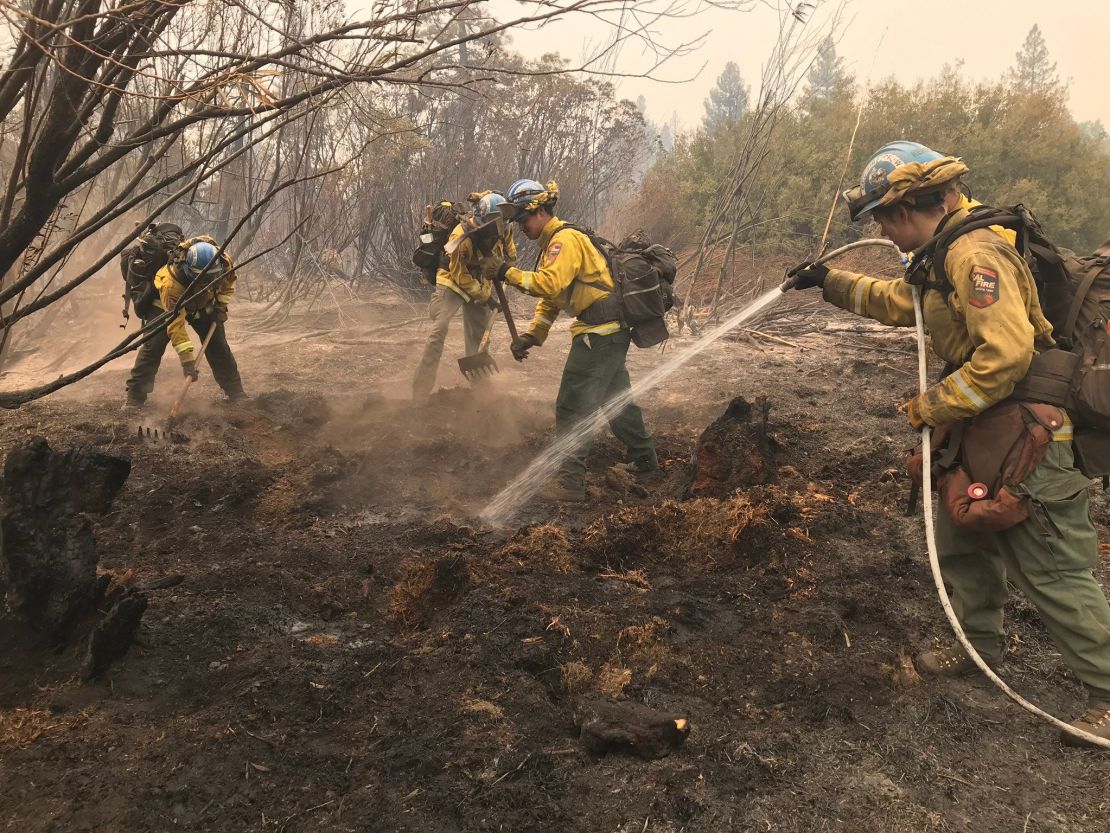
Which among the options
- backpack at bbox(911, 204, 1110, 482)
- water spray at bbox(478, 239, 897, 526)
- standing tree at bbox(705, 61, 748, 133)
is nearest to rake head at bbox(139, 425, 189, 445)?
water spray at bbox(478, 239, 897, 526)

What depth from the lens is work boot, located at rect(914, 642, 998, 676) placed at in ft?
9.43

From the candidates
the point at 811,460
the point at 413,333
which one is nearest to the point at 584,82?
the point at 413,333

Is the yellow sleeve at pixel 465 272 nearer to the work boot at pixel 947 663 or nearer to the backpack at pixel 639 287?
the backpack at pixel 639 287

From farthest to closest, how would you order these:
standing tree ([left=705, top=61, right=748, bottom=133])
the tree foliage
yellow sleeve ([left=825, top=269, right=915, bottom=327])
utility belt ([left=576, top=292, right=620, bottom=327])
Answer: standing tree ([left=705, top=61, right=748, bottom=133]) < the tree foliage < utility belt ([left=576, top=292, right=620, bottom=327]) < yellow sleeve ([left=825, top=269, right=915, bottom=327])

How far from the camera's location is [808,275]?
10.4ft

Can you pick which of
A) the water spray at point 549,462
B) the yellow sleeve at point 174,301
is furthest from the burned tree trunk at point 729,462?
Answer: the yellow sleeve at point 174,301

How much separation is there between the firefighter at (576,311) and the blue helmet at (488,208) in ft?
4.01

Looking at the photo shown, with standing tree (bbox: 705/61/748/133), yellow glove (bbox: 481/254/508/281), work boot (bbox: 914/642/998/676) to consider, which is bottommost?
work boot (bbox: 914/642/998/676)

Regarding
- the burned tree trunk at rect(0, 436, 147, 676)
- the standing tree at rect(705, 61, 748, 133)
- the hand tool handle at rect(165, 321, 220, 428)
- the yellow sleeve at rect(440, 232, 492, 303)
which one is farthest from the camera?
the standing tree at rect(705, 61, 748, 133)

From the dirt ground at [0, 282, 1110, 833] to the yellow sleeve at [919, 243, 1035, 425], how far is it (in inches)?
47.5

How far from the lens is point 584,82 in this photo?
12719 millimetres

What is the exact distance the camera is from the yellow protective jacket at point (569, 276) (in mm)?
4707

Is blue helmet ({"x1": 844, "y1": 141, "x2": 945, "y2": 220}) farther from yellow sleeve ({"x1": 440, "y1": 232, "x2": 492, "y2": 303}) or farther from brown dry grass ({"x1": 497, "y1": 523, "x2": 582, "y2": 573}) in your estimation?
yellow sleeve ({"x1": 440, "y1": 232, "x2": 492, "y2": 303})

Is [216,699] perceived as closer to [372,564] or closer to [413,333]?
[372,564]
